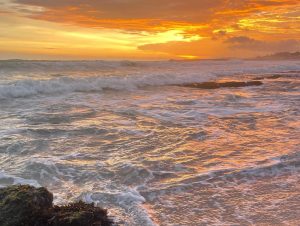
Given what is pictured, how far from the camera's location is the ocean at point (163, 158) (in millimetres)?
Result: 5301

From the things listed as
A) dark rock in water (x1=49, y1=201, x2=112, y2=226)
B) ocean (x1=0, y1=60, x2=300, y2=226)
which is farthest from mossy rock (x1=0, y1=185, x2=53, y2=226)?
ocean (x1=0, y1=60, x2=300, y2=226)

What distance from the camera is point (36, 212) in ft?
13.6

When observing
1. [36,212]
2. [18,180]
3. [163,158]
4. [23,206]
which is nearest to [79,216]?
[36,212]

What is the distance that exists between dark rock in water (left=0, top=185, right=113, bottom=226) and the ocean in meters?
0.75

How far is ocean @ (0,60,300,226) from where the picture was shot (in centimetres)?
530

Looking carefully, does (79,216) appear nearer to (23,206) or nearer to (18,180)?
(23,206)

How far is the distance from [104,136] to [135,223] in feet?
15.3

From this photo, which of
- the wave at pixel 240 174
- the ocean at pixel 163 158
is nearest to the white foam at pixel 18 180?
the ocean at pixel 163 158

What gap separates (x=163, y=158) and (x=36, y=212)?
3.65 m

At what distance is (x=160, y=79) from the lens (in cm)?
2731

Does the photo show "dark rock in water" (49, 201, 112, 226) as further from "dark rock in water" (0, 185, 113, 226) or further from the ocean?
the ocean

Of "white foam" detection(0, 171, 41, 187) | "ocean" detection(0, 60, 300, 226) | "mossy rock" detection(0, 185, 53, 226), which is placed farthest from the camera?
"white foam" detection(0, 171, 41, 187)

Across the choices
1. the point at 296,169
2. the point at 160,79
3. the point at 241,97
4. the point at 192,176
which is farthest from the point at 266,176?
the point at 160,79

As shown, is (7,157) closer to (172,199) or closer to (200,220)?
(172,199)
